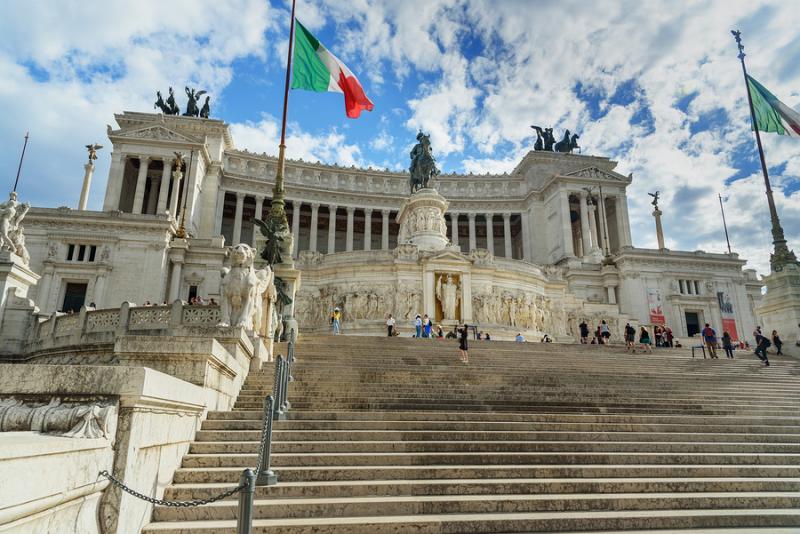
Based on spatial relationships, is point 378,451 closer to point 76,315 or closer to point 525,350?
point 525,350

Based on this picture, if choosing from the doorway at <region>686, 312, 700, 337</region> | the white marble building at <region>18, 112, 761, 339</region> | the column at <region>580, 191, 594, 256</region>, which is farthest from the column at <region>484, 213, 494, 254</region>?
the doorway at <region>686, 312, 700, 337</region>

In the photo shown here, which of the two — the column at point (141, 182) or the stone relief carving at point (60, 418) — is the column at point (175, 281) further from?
the stone relief carving at point (60, 418)

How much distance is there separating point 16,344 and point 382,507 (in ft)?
61.1

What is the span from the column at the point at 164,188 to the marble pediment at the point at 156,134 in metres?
2.67

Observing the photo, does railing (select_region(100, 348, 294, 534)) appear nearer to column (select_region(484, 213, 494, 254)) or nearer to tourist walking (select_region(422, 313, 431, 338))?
tourist walking (select_region(422, 313, 431, 338))

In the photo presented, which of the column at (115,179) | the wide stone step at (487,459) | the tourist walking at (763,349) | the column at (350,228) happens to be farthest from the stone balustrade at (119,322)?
the column at (350,228)

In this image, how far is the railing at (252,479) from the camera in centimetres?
384

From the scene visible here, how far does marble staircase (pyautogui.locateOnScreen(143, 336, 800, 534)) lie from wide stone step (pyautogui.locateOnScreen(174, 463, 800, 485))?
2 cm

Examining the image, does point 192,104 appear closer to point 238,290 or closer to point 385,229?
point 385,229

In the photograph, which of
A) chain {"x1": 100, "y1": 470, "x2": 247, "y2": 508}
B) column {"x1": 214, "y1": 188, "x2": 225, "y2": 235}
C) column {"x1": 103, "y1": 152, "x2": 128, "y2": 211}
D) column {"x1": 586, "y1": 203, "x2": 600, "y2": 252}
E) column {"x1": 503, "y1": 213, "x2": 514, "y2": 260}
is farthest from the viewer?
column {"x1": 503, "y1": 213, "x2": 514, "y2": 260}

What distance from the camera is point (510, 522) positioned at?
5859 mm

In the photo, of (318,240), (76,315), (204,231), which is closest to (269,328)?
(76,315)

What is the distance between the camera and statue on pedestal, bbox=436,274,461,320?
30547 millimetres

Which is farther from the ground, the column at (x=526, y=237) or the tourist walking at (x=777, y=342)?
the column at (x=526, y=237)
